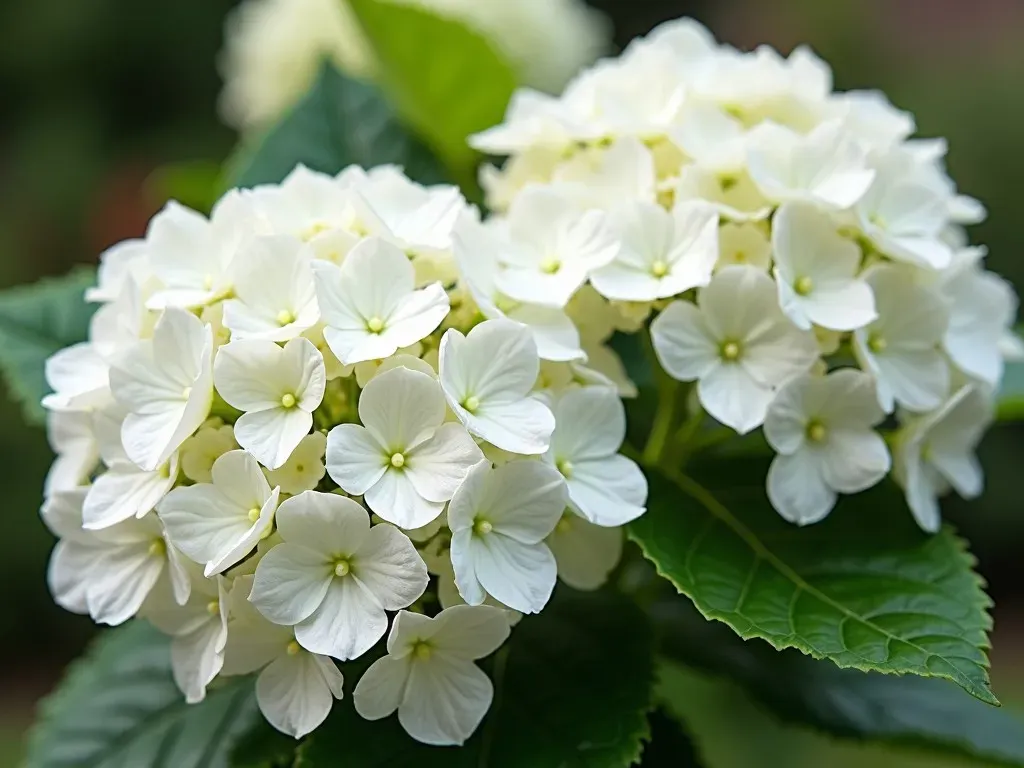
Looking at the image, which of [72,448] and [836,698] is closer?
[72,448]

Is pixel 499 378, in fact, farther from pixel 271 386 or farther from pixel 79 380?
pixel 79 380

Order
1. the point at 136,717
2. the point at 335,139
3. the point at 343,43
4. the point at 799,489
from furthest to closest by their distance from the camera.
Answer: the point at 343,43
the point at 335,139
the point at 136,717
the point at 799,489

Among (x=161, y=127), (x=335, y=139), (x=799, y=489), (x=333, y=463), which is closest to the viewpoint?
(x=333, y=463)

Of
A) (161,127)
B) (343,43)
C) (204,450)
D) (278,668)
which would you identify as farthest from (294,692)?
(161,127)

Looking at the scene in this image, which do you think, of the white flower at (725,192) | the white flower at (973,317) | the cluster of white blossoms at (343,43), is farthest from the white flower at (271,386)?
the cluster of white blossoms at (343,43)

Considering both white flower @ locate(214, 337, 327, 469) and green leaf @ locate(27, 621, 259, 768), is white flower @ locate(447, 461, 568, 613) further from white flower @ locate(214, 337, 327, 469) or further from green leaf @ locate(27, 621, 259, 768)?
green leaf @ locate(27, 621, 259, 768)

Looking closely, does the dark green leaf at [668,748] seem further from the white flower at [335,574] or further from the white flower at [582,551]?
the white flower at [335,574]

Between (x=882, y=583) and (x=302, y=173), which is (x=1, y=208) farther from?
(x=882, y=583)
